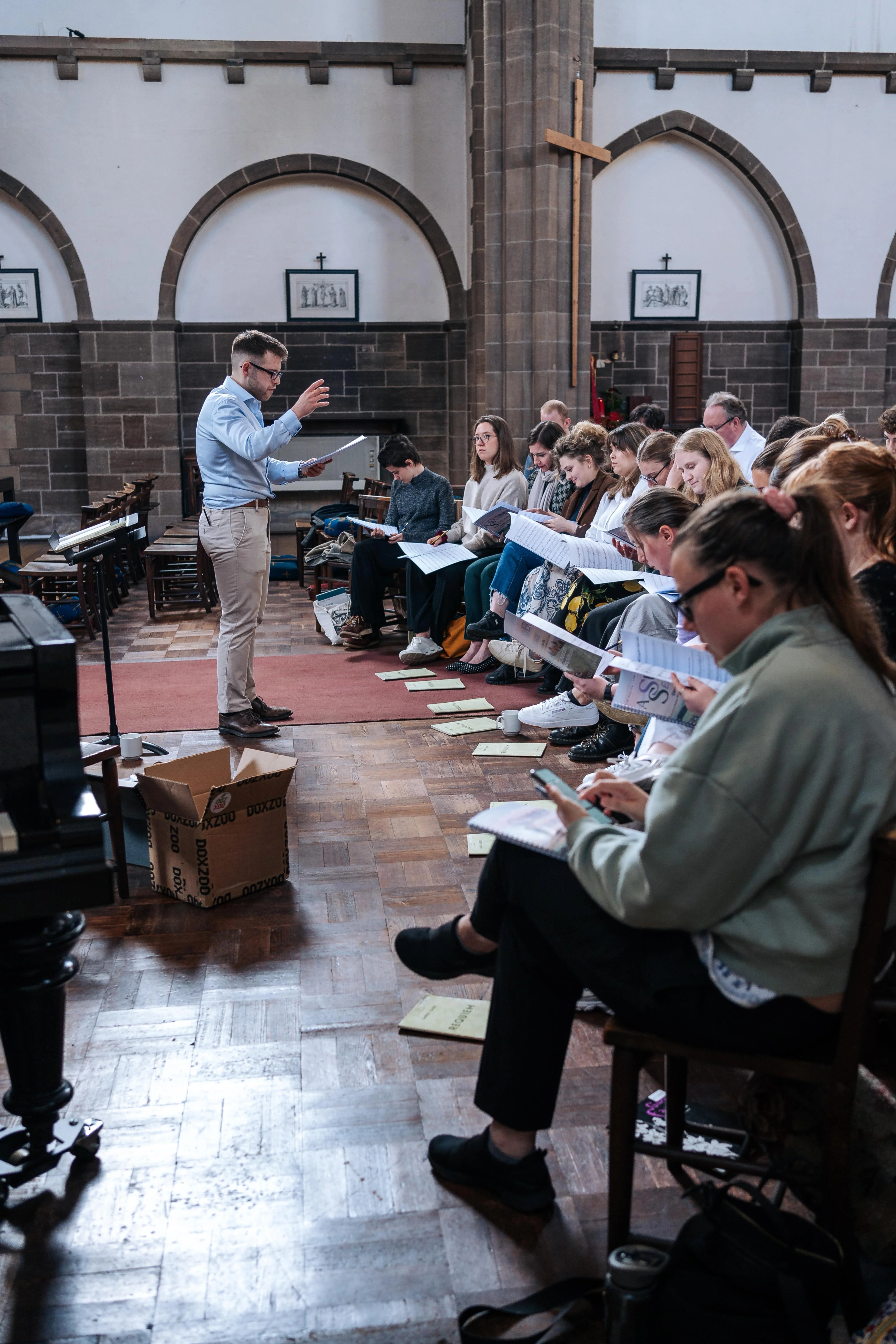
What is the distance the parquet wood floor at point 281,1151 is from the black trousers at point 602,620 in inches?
60.8

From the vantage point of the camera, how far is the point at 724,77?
1060 centimetres

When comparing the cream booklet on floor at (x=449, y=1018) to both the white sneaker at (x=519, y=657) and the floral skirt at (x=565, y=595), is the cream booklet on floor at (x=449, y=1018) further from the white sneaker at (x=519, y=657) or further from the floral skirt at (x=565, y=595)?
the white sneaker at (x=519, y=657)

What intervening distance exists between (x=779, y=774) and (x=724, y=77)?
1098 centimetres

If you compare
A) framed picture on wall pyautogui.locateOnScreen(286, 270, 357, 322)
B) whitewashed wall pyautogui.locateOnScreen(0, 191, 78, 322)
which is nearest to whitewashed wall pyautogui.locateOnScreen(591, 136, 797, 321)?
framed picture on wall pyautogui.locateOnScreen(286, 270, 357, 322)

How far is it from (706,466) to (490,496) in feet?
8.32

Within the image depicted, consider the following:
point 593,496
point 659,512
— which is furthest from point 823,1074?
point 593,496

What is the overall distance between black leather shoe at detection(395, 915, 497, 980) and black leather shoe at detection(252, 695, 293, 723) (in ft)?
10.2

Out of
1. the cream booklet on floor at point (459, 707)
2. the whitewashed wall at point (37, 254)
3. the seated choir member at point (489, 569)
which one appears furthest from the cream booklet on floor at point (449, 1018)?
the whitewashed wall at point (37, 254)

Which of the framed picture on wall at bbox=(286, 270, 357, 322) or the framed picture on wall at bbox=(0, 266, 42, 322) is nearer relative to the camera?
the framed picture on wall at bbox=(0, 266, 42, 322)

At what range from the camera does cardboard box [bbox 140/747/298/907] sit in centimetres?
316

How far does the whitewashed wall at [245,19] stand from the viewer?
10039mm

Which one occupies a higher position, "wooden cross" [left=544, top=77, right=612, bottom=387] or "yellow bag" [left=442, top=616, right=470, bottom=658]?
"wooden cross" [left=544, top=77, right=612, bottom=387]

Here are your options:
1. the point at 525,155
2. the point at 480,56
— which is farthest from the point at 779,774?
the point at 480,56

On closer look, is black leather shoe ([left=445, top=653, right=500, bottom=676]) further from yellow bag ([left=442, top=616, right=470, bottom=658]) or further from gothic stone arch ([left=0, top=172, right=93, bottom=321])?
gothic stone arch ([left=0, top=172, right=93, bottom=321])
